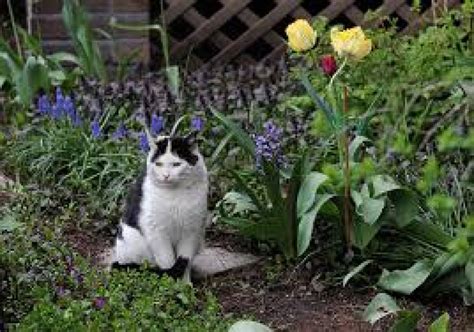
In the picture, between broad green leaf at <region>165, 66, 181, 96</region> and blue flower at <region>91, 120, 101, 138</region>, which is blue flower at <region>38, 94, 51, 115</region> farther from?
broad green leaf at <region>165, 66, 181, 96</region>

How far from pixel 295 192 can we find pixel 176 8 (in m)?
3.43

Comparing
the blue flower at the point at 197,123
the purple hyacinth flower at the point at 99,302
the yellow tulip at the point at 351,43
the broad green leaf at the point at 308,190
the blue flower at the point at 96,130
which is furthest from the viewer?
the blue flower at the point at 96,130

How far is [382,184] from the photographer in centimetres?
439

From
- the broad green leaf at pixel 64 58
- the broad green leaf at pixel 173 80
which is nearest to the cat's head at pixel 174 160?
the broad green leaf at pixel 173 80

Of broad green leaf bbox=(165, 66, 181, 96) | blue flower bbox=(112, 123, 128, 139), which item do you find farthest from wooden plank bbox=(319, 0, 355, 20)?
blue flower bbox=(112, 123, 128, 139)

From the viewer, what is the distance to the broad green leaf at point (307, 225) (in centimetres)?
446

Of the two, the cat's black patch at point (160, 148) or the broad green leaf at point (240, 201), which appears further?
the broad green leaf at point (240, 201)

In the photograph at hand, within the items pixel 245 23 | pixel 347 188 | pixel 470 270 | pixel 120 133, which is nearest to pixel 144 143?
pixel 120 133

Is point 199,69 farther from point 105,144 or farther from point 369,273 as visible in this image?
point 369,273

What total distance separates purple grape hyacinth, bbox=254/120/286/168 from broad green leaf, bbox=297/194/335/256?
283mm

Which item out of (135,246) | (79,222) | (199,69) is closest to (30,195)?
(79,222)

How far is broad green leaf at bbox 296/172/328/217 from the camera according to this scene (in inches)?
175

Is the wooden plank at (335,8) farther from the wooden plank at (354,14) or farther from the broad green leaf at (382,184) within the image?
the broad green leaf at (382,184)

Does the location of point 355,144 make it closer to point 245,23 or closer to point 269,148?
point 269,148
